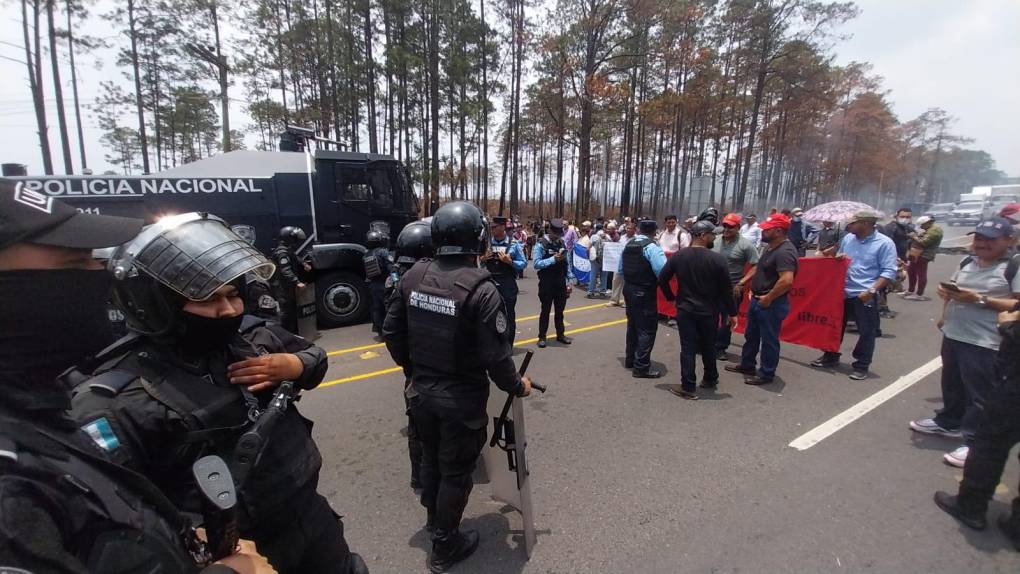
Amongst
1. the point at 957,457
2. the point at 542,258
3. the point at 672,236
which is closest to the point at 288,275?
the point at 542,258

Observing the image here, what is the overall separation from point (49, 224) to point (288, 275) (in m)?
5.47

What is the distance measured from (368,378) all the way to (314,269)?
301cm

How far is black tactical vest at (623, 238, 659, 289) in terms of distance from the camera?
4.91 m

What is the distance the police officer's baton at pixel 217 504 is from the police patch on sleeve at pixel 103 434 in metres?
0.22

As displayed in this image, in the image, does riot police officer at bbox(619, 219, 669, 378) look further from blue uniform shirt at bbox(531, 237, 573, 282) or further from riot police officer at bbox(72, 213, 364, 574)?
riot police officer at bbox(72, 213, 364, 574)

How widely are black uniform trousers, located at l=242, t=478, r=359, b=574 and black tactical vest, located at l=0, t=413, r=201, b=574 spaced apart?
2.04 feet

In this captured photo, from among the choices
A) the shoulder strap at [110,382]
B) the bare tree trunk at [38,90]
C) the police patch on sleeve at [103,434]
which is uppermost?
the bare tree trunk at [38,90]

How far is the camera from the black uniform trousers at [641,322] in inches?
191

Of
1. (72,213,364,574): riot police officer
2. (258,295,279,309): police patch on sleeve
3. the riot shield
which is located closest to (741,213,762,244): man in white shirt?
the riot shield

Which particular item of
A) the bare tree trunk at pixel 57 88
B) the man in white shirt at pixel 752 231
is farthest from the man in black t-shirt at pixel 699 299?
the bare tree trunk at pixel 57 88

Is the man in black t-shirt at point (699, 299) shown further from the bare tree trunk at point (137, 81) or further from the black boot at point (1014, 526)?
the bare tree trunk at point (137, 81)

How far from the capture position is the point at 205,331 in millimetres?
1280

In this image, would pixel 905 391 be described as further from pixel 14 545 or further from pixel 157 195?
pixel 157 195

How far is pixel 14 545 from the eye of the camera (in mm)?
617
